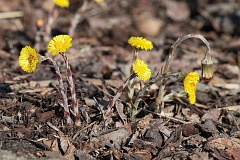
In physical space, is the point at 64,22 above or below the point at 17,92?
above

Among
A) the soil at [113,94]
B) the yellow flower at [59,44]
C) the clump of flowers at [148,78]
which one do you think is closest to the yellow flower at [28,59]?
the yellow flower at [59,44]

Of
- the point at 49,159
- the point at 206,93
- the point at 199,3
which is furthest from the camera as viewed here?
the point at 199,3

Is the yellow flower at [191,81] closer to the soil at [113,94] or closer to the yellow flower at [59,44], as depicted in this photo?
the soil at [113,94]

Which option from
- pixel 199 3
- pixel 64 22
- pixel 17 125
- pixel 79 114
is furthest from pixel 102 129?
pixel 199 3

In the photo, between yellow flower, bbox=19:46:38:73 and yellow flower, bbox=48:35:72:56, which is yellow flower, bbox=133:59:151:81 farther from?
yellow flower, bbox=19:46:38:73

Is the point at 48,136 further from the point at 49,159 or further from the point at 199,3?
the point at 199,3

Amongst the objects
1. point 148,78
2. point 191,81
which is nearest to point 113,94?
point 148,78
